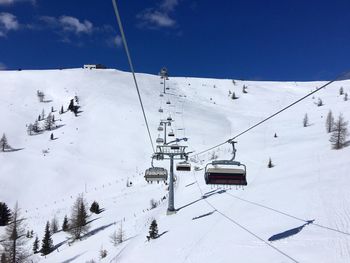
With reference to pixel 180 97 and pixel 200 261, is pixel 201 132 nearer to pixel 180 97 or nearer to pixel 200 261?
pixel 180 97

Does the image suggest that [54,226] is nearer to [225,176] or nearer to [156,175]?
[156,175]

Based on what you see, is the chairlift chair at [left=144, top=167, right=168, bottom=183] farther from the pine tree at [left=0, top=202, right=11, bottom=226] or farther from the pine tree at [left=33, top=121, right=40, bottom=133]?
the pine tree at [left=33, top=121, right=40, bottom=133]

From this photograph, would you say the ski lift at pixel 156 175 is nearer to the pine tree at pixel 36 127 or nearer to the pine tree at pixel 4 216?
the pine tree at pixel 4 216

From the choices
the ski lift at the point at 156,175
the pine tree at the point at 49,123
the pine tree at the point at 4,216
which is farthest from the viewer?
the pine tree at the point at 49,123

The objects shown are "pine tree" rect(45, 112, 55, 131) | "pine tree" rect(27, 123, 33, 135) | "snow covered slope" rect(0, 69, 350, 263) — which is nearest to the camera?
"snow covered slope" rect(0, 69, 350, 263)

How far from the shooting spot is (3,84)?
145125 mm

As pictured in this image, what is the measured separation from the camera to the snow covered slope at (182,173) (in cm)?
2036

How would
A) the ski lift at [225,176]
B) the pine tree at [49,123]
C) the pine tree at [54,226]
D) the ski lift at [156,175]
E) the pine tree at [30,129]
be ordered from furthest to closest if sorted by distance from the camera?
the pine tree at [49,123] → the pine tree at [30,129] → the pine tree at [54,226] → the ski lift at [156,175] → the ski lift at [225,176]

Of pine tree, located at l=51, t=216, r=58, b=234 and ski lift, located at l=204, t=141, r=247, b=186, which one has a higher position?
ski lift, located at l=204, t=141, r=247, b=186

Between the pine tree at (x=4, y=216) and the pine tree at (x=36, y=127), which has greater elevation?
the pine tree at (x=36, y=127)

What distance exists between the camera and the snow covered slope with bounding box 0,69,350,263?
20.4 m

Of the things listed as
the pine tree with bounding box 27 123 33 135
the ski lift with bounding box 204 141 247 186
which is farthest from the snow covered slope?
the ski lift with bounding box 204 141 247 186

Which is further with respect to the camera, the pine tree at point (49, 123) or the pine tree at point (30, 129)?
the pine tree at point (49, 123)

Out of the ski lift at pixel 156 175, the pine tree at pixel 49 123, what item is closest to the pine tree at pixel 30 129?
the pine tree at pixel 49 123
